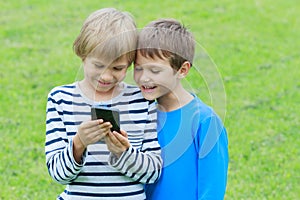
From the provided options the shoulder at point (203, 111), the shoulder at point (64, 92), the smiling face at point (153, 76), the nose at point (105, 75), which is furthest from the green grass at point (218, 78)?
the shoulder at point (64, 92)

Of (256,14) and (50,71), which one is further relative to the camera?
(256,14)

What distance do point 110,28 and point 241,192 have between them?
8.41 feet

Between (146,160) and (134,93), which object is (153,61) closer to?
(134,93)

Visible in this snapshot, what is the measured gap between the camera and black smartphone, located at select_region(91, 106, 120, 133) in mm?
2666

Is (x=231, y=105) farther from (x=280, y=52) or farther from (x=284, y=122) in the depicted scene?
(x=280, y=52)

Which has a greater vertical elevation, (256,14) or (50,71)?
(50,71)

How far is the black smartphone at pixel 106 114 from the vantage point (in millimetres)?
2666

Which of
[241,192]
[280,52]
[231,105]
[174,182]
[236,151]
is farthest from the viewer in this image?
[280,52]

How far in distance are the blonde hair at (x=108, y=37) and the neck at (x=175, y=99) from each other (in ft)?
0.76

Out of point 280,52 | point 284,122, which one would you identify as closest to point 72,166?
point 284,122

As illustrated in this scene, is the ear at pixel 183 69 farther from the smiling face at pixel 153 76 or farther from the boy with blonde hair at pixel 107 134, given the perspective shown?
the boy with blonde hair at pixel 107 134

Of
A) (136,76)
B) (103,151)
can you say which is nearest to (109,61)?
(136,76)

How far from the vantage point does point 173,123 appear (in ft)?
9.77

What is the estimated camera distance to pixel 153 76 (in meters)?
2.87
